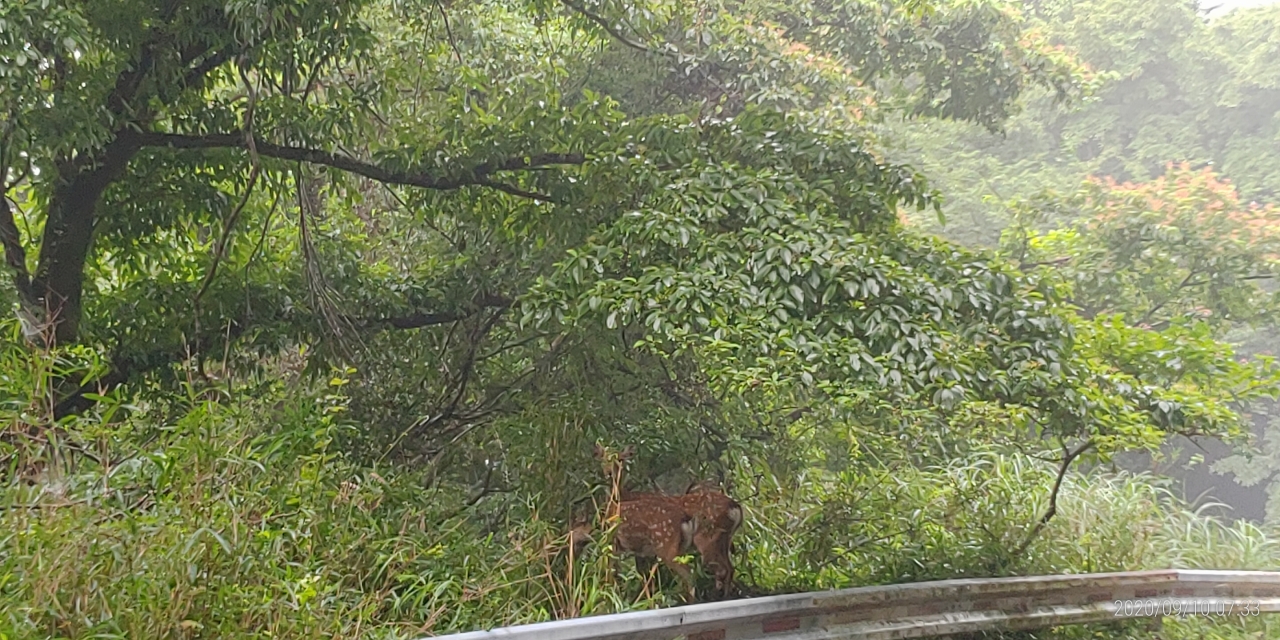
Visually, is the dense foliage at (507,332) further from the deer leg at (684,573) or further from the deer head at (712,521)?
the deer head at (712,521)

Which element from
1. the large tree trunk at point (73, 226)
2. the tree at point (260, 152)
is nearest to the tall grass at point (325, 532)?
the tree at point (260, 152)

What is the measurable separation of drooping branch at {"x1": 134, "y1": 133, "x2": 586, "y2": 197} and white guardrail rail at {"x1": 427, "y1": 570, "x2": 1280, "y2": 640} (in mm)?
2971

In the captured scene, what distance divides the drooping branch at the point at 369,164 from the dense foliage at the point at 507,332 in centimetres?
2

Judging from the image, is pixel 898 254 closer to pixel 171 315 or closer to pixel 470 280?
pixel 470 280

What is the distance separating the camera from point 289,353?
20.7ft

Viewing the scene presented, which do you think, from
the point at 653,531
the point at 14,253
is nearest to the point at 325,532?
the point at 653,531

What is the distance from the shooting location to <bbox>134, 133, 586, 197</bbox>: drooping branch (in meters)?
4.90

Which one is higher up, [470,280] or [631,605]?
[470,280]

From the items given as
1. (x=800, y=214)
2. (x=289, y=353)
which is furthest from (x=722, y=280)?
(x=289, y=353)

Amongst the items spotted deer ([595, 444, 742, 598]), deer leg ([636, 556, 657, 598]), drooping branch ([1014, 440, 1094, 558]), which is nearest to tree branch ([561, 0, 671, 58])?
spotted deer ([595, 444, 742, 598])

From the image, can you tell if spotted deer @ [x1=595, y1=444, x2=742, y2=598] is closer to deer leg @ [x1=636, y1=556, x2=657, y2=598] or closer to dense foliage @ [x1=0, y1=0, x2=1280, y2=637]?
deer leg @ [x1=636, y1=556, x2=657, y2=598]

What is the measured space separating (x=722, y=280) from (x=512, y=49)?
3.96m

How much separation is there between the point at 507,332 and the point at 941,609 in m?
3.48

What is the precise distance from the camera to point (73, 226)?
5.00m
